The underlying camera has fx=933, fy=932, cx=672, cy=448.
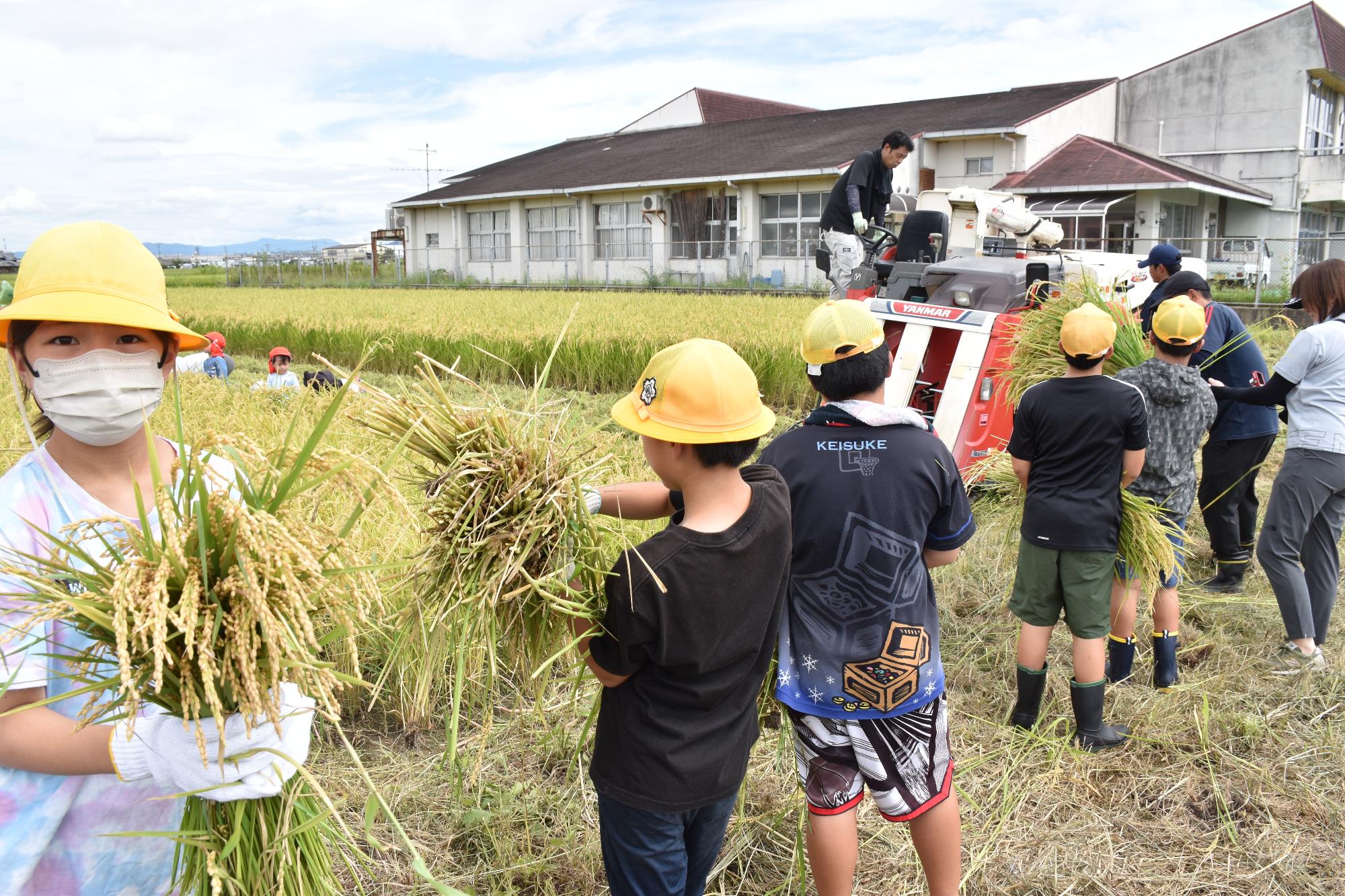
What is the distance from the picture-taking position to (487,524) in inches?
66.6

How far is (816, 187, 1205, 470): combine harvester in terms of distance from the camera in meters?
5.84

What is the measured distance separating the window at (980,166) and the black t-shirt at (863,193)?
16.8m

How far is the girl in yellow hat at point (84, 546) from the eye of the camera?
132cm

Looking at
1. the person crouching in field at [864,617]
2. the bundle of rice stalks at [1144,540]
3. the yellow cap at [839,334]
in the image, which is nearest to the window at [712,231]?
the bundle of rice stalks at [1144,540]

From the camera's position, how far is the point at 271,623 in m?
1.25

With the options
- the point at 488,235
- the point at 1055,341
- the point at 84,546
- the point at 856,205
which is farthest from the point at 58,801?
the point at 488,235

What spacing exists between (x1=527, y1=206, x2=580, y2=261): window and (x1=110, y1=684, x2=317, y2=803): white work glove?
2901cm

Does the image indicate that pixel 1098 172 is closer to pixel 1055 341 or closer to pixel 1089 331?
pixel 1055 341

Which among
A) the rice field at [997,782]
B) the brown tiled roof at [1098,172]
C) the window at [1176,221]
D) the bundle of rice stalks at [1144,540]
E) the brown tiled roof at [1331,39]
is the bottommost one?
the rice field at [997,782]

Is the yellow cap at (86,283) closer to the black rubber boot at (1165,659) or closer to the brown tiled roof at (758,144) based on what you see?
the black rubber boot at (1165,659)

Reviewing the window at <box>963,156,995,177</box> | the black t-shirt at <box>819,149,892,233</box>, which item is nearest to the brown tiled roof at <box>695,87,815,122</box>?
the window at <box>963,156,995,177</box>

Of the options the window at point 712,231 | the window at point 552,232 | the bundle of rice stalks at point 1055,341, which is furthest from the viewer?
the window at point 552,232

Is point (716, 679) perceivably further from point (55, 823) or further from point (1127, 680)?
point (1127, 680)

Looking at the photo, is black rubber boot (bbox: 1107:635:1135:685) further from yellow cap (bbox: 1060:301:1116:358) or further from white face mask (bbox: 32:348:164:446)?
white face mask (bbox: 32:348:164:446)
